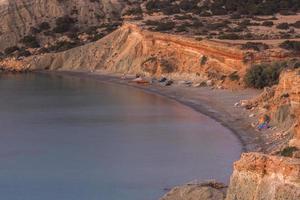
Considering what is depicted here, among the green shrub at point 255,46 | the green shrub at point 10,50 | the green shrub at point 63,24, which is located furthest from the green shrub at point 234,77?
the green shrub at point 63,24

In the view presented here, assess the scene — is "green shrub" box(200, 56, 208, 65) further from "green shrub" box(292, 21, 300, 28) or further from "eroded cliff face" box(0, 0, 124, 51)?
"eroded cliff face" box(0, 0, 124, 51)

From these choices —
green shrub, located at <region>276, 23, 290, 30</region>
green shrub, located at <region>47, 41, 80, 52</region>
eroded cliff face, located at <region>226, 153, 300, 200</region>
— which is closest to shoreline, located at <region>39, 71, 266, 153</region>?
green shrub, located at <region>47, 41, 80, 52</region>

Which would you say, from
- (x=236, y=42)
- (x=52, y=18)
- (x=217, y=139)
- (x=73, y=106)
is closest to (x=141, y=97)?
(x=73, y=106)

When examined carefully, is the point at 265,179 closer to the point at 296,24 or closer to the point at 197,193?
the point at 197,193

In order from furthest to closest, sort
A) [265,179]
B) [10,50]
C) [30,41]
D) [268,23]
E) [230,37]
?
1. [30,41]
2. [10,50]
3. [268,23]
4. [230,37]
5. [265,179]

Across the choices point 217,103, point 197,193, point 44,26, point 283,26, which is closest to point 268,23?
point 283,26
